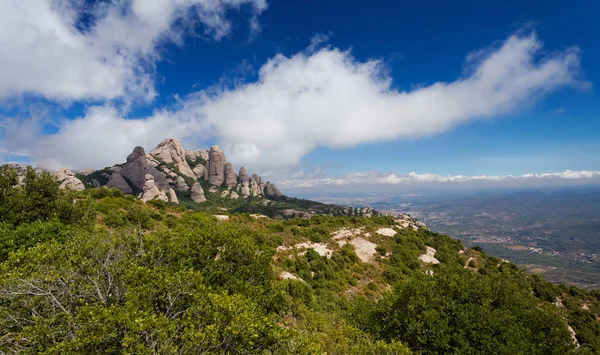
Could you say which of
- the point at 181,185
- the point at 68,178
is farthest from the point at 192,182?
the point at 68,178

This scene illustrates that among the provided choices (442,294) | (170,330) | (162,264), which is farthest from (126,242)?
(442,294)

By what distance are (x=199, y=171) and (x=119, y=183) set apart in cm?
4416

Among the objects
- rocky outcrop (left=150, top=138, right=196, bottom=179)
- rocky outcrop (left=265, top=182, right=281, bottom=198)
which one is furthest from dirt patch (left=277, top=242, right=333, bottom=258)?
rocky outcrop (left=265, top=182, right=281, bottom=198)

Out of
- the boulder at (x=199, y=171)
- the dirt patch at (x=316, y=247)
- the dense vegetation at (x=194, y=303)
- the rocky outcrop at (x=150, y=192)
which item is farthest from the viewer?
the boulder at (x=199, y=171)

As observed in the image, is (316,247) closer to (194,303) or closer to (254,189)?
(194,303)

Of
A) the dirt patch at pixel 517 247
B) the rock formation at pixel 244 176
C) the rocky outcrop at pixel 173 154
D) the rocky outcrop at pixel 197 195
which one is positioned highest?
the rocky outcrop at pixel 173 154

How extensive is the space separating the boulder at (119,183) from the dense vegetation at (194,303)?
83852 mm

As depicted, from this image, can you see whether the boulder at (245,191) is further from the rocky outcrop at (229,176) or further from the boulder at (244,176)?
the rocky outcrop at (229,176)

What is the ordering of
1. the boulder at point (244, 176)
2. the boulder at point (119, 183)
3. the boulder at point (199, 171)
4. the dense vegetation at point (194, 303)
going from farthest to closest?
1. the boulder at point (244, 176)
2. the boulder at point (199, 171)
3. the boulder at point (119, 183)
4. the dense vegetation at point (194, 303)

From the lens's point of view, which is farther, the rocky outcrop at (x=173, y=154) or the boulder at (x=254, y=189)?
the boulder at (x=254, y=189)

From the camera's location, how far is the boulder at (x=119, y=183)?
92938 mm

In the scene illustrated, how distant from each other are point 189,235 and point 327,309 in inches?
546

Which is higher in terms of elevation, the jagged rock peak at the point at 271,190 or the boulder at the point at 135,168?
the boulder at the point at 135,168

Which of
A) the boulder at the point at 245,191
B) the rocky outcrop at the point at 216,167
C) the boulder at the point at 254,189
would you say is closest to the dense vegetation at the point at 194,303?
the boulder at the point at 245,191
